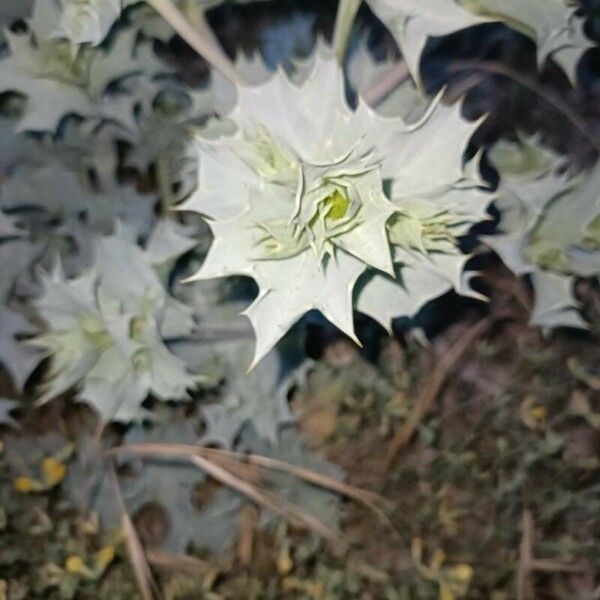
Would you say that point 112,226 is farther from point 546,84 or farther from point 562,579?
point 562,579

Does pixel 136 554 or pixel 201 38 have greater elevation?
pixel 201 38

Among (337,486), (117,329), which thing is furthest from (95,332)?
(337,486)

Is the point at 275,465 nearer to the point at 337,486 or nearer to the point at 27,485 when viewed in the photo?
the point at 337,486

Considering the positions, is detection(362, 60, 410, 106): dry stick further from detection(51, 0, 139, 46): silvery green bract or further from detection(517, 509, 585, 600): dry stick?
detection(517, 509, 585, 600): dry stick

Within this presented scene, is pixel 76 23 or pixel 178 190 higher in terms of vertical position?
pixel 76 23

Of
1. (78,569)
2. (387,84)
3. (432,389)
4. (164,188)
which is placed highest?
(387,84)

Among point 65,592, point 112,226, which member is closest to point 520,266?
point 112,226
